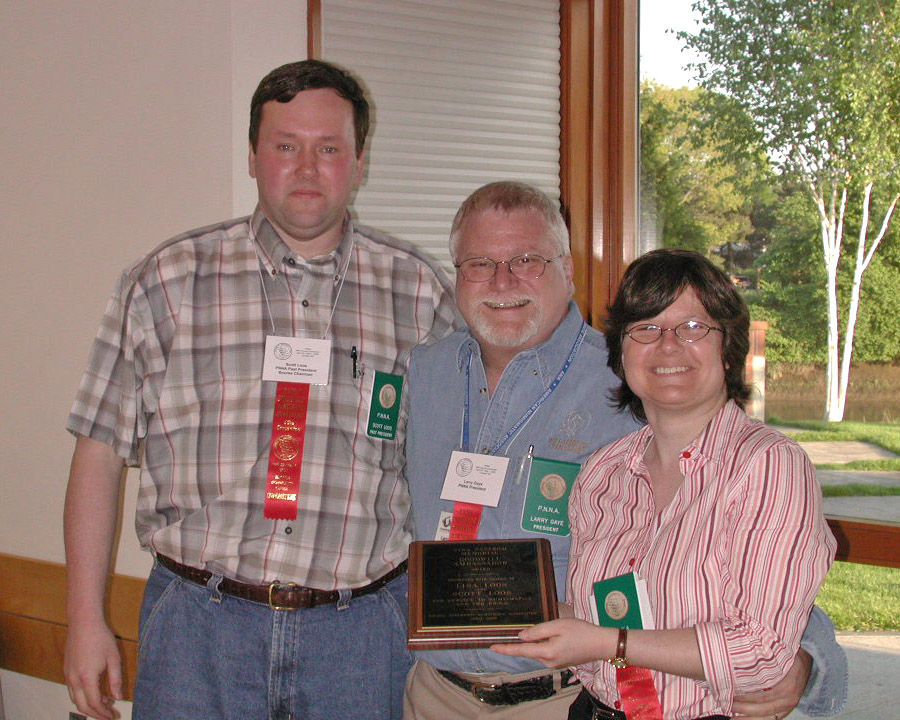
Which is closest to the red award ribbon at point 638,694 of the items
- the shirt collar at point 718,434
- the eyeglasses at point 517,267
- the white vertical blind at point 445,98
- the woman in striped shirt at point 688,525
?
the woman in striped shirt at point 688,525

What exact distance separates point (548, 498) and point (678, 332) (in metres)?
0.51

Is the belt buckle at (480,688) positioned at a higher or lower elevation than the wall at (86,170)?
lower

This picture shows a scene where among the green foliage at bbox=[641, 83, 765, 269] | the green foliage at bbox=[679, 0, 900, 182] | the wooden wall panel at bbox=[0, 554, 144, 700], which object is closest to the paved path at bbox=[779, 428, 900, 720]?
the green foliage at bbox=[641, 83, 765, 269]

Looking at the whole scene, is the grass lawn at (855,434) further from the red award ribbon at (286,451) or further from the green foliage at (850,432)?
the red award ribbon at (286,451)

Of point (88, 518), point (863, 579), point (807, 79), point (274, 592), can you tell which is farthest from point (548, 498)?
point (807, 79)

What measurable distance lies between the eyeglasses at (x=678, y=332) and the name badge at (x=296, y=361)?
76 centimetres

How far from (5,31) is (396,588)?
2.66 metres

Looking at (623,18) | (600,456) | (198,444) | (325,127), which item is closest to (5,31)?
(325,127)

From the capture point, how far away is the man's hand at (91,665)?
1925 mm

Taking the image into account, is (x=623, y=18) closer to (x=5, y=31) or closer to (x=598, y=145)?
(x=598, y=145)

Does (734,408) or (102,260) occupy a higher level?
(102,260)

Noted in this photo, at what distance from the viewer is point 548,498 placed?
74.4 inches

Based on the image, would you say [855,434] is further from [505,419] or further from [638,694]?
[638,694]

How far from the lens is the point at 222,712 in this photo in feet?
6.20
